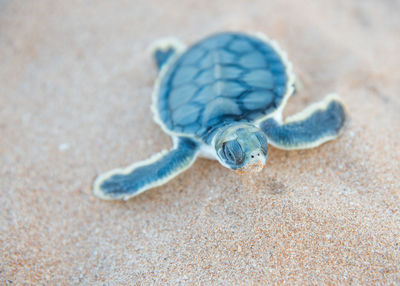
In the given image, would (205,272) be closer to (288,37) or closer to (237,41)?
(237,41)

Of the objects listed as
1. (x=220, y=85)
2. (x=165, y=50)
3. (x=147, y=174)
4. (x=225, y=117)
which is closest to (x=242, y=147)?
(x=225, y=117)

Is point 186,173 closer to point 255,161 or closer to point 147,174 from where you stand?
point 147,174

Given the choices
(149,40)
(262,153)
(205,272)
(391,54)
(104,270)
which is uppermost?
(149,40)

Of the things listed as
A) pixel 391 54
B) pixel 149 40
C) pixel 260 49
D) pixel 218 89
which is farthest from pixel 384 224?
pixel 149 40

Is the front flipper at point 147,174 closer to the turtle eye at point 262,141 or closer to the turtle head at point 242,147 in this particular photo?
the turtle head at point 242,147

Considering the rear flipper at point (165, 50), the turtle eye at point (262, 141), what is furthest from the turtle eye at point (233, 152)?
the rear flipper at point (165, 50)

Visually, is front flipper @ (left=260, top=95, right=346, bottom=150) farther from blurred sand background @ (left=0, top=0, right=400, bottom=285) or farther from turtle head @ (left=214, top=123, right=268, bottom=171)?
turtle head @ (left=214, top=123, right=268, bottom=171)
